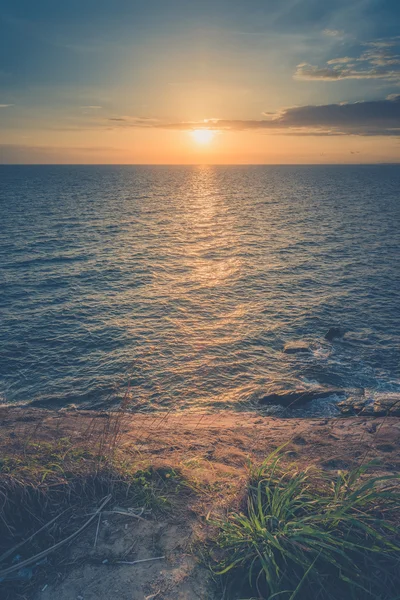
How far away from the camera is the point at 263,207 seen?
96.4 meters

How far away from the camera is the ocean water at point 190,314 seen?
20.0 meters

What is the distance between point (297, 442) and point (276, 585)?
7963 mm

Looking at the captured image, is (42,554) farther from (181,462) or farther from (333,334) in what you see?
(333,334)

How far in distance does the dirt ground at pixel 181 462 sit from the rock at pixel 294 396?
5.04ft

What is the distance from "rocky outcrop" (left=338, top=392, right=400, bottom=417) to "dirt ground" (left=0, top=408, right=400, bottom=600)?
3.40 ft

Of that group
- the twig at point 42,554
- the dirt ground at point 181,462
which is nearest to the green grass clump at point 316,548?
the dirt ground at point 181,462

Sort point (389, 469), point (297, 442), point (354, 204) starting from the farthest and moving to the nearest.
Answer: point (354, 204) < point (297, 442) < point (389, 469)

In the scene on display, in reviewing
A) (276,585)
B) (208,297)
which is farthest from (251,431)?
(208,297)

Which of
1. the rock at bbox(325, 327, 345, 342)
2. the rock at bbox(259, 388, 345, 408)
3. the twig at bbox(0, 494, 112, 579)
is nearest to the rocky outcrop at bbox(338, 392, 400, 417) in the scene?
the rock at bbox(259, 388, 345, 408)

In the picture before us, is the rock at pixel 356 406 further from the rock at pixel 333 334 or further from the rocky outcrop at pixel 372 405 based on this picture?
the rock at pixel 333 334

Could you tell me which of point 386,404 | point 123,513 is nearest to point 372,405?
point 386,404

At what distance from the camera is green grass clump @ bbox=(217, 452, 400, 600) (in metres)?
5.38

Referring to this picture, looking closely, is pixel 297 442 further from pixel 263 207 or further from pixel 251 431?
pixel 263 207

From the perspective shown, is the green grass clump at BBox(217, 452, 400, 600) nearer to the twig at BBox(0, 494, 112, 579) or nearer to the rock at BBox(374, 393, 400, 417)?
the twig at BBox(0, 494, 112, 579)
